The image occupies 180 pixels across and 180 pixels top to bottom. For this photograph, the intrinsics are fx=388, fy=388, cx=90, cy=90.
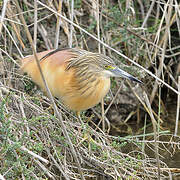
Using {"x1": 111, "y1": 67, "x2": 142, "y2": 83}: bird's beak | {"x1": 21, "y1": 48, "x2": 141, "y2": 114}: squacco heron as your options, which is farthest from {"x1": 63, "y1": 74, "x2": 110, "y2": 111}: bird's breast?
{"x1": 111, "y1": 67, "x2": 142, "y2": 83}: bird's beak

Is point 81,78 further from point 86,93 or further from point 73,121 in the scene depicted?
point 73,121

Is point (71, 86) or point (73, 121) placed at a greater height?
point (71, 86)

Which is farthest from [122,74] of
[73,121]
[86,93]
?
[73,121]

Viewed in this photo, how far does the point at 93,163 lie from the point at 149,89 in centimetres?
127

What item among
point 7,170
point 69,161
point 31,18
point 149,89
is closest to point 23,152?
point 7,170

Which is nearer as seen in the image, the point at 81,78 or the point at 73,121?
the point at 81,78

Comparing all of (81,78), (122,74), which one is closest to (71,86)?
(81,78)

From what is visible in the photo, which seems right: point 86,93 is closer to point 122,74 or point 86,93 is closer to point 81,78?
point 81,78

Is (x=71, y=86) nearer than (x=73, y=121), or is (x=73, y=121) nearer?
(x=71, y=86)

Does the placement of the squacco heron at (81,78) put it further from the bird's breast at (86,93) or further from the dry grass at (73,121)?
the dry grass at (73,121)

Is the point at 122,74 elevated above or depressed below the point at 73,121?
above

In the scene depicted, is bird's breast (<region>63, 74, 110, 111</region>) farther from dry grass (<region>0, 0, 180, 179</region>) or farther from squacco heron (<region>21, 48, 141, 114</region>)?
dry grass (<region>0, 0, 180, 179</region>)

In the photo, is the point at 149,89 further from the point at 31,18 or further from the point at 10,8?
the point at 10,8

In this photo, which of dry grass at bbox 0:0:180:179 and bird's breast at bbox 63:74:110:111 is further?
bird's breast at bbox 63:74:110:111
